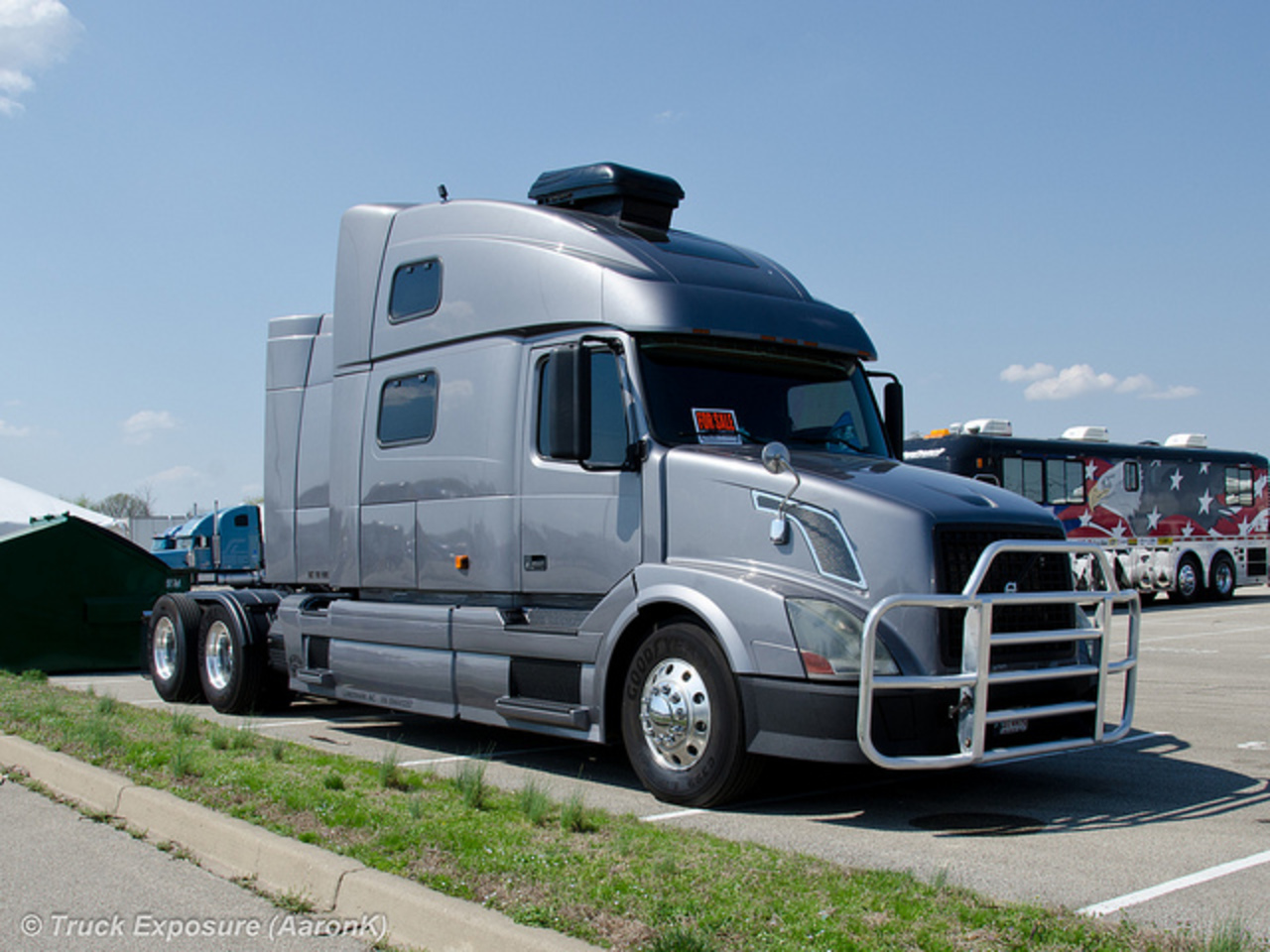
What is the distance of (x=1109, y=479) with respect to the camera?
2502 cm

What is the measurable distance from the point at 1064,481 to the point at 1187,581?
15.9ft

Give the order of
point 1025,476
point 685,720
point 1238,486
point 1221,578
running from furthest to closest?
point 1238,486, point 1221,578, point 1025,476, point 685,720

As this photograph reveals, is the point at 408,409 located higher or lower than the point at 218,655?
higher

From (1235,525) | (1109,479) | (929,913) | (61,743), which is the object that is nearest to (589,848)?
(929,913)

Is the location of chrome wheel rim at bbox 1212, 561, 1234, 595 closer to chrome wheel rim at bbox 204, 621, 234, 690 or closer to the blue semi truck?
the blue semi truck

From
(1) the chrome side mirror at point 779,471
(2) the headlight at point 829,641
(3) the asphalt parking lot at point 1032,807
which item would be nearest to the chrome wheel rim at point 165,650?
(3) the asphalt parking lot at point 1032,807

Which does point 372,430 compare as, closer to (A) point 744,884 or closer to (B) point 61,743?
(B) point 61,743

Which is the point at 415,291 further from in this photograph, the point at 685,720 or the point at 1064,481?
the point at 1064,481

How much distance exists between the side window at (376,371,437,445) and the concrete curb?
10.2ft

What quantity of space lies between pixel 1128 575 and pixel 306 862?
2413 cm

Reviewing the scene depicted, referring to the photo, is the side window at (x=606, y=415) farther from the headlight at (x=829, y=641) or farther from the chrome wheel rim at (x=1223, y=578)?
the chrome wheel rim at (x=1223, y=578)

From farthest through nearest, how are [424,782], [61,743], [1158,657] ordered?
[1158,657] < [61,743] < [424,782]

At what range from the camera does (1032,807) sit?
6535 millimetres

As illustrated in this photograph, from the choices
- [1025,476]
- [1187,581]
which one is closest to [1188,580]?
[1187,581]
